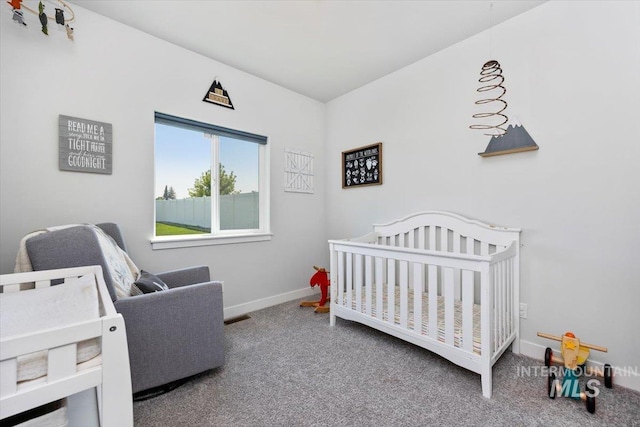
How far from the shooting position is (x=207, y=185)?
102 inches


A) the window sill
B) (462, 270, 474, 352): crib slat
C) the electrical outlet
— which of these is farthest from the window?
the electrical outlet

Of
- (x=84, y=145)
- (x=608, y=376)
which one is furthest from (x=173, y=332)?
(x=608, y=376)

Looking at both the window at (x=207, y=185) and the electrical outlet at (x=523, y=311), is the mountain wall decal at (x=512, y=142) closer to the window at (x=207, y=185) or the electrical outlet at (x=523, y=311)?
the electrical outlet at (x=523, y=311)

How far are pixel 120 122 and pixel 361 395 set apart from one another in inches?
96.6

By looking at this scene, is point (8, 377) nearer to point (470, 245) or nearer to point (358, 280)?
point (358, 280)

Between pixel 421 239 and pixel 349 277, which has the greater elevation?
pixel 421 239

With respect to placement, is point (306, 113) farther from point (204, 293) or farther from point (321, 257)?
point (204, 293)

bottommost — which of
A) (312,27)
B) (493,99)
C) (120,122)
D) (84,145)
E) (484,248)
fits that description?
(484,248)

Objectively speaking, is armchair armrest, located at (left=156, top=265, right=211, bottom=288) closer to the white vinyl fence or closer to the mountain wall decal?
the white vinyl fence

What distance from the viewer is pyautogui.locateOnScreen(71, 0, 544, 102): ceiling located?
5.97ft

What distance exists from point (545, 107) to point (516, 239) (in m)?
0.91

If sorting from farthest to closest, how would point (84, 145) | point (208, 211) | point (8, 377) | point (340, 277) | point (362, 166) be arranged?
point (362, 166)
point (208, 211)
point (340, 277)
point (84, 145)
point (8, 377)

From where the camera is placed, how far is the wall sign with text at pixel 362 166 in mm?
2791

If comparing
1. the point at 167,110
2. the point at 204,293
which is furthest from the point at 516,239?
the point at 167,110
